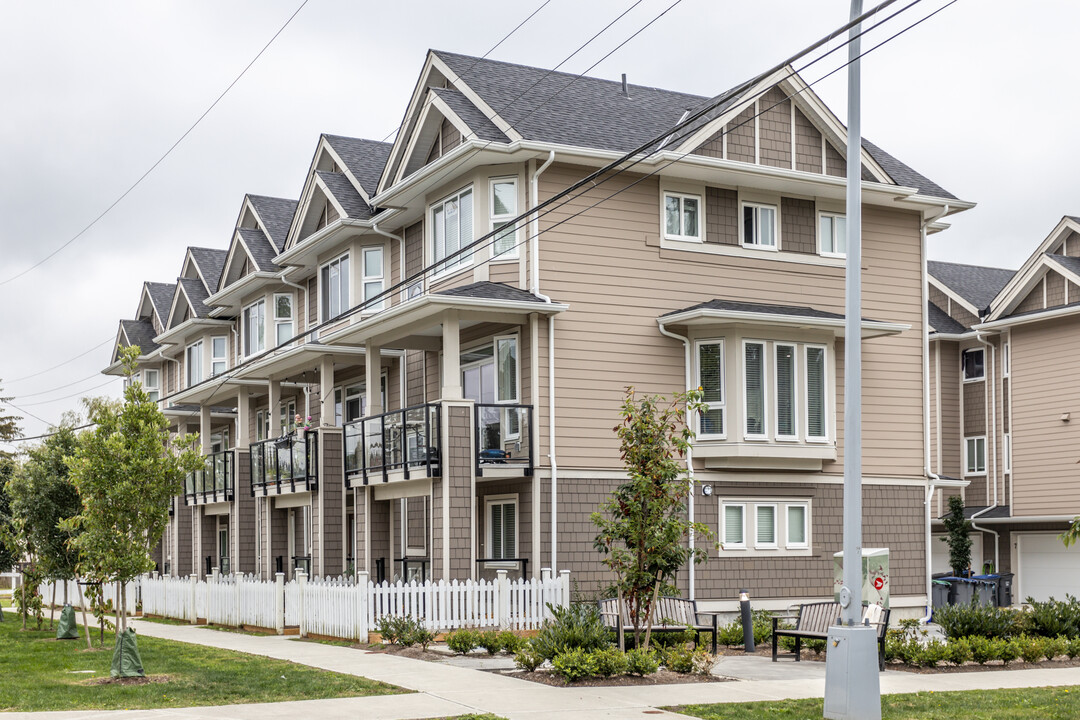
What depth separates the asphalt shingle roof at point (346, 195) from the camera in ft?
96.3

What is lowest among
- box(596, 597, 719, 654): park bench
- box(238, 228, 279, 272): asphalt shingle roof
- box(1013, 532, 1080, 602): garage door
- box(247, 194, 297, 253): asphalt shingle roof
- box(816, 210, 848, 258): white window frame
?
box(1013, 532, 1080, 602): garage door

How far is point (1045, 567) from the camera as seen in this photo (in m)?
38.0

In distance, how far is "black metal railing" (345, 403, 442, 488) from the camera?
76.4 feet

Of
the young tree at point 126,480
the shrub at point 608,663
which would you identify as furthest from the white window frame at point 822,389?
the young tree at point 126,480

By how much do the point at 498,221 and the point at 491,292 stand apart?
2148 millimetres

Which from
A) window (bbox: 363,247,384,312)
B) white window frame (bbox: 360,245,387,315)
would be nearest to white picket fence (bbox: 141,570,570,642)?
white window frame (bbox: 360,245,387,315)

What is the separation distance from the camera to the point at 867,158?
27.1 meters

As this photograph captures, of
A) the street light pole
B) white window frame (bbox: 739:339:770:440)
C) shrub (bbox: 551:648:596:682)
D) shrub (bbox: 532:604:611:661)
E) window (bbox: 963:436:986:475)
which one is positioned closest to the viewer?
the street light pole

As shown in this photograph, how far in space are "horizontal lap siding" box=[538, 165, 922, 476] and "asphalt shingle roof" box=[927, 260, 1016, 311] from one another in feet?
50.4

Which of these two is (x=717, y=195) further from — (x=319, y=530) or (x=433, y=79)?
(x=319, y=530)

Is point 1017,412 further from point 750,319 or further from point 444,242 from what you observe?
point 444,242

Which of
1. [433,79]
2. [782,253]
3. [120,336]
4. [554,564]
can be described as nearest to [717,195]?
[782,253]

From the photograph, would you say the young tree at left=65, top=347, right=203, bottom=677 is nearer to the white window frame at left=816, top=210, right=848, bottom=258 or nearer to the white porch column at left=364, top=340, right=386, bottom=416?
the white porch column at left=364, top=340, right=386, bottom=416

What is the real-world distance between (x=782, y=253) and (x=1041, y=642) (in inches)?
443
